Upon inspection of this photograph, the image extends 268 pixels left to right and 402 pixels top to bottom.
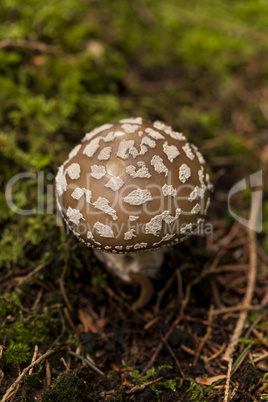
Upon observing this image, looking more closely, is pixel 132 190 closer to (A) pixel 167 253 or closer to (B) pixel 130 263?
(B) pixel 130 263

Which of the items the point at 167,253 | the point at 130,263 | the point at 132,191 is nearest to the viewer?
the point at 132,191

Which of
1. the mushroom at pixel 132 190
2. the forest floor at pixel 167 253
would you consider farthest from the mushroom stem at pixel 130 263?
the mushroom at pixel 132 190

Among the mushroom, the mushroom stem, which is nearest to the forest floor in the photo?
the mushroom stem

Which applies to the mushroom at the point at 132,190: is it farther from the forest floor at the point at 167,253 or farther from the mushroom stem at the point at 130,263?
the forest floor at the point at 167,253

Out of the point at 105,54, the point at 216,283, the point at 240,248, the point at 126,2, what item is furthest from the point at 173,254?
the point at 126,2

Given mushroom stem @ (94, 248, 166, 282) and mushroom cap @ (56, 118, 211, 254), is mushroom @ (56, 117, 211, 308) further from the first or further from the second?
mushroom stem @ (94, 248, 166, 282)

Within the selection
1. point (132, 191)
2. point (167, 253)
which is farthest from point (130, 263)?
point (132, 191)
